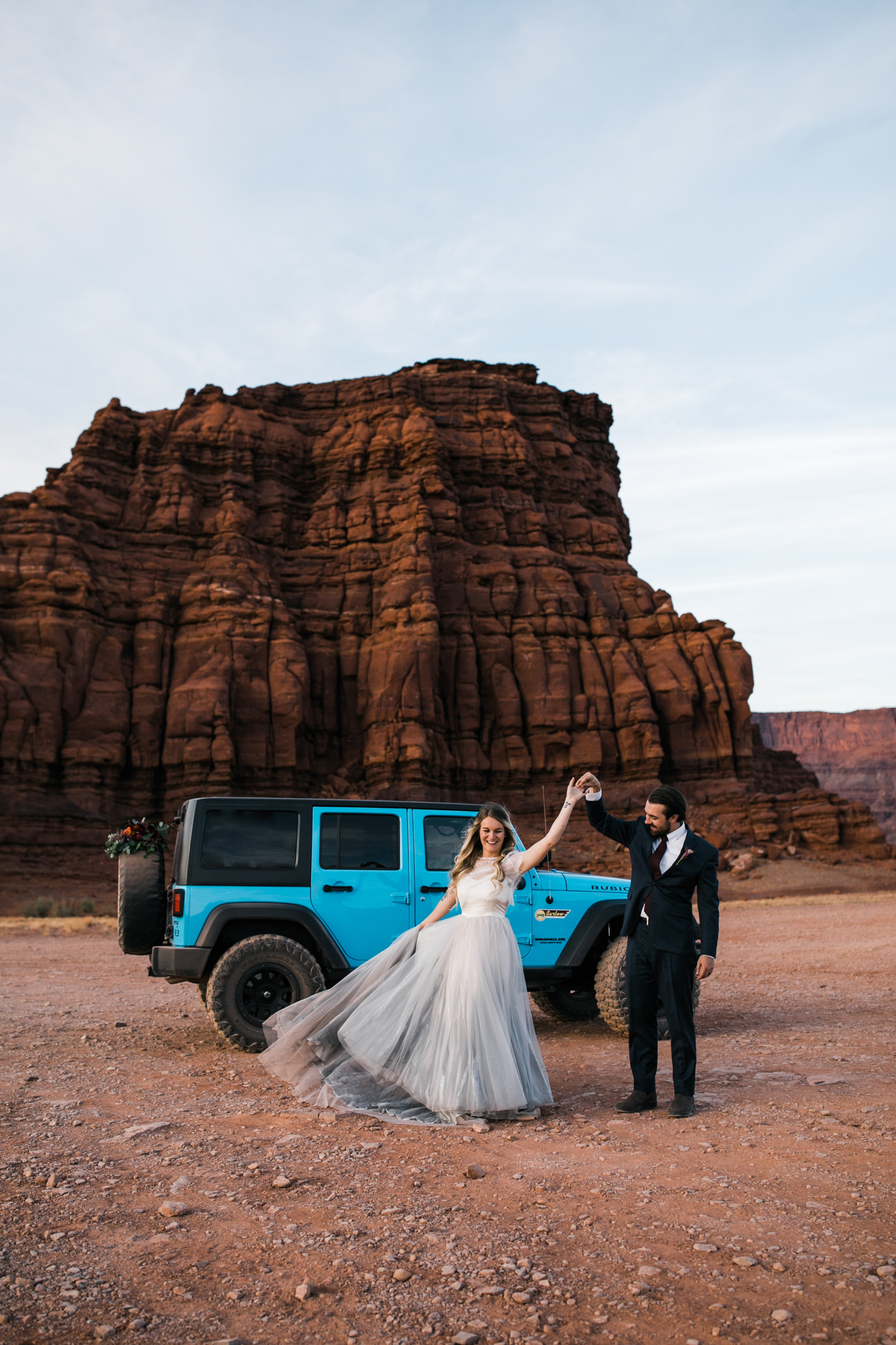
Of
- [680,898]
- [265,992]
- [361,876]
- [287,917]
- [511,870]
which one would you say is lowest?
[265,992]

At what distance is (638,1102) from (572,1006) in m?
4.42

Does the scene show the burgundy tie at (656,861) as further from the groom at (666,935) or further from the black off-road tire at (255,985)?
the black off-road tire at (255,985)

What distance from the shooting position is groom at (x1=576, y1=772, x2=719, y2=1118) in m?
6.12

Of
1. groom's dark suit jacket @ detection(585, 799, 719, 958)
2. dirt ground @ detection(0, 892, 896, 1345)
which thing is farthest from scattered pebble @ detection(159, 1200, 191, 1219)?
groom's dark suit jacket @ detection(585, 799, 719, 958)

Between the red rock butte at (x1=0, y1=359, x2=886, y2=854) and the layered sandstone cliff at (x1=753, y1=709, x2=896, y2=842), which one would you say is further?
the layered sandstone cliff at (x1=753, y1=709, x2=896, y2=842)

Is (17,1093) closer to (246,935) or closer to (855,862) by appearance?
(246,935)

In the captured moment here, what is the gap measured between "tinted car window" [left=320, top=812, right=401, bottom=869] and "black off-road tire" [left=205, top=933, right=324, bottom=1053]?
0.91 meters

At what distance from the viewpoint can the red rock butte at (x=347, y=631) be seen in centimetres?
4944

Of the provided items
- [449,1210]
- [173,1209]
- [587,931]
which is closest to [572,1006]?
[587,931]

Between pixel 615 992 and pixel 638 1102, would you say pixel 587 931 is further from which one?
pixel 638 1102

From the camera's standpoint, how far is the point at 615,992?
8.97 metres

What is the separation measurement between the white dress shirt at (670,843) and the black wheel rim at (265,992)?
3802mm

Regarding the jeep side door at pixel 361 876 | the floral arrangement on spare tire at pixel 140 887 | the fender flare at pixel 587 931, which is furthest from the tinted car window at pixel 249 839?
the fender flare at pixel 587 931

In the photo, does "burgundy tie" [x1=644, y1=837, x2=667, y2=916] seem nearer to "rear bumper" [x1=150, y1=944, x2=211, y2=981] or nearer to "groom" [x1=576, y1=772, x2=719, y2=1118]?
"groom" [x1=576, y1=772, x2=719, y2=1118]
